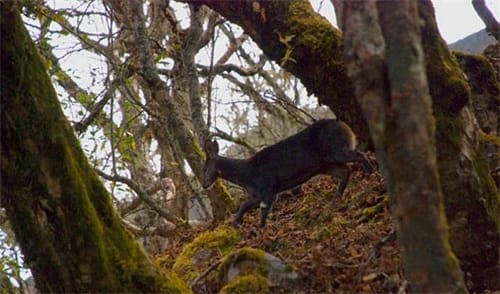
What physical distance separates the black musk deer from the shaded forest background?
0.20 meters

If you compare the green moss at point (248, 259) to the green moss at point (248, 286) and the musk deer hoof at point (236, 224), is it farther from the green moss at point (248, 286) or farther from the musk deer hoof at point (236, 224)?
the musk deer hoof at point (236, 224)

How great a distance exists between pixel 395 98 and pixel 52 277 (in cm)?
A: 216

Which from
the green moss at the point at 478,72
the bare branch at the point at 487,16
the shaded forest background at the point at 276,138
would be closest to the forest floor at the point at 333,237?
the shaded forest background at the point at 276,138

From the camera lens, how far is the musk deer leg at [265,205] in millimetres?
7864

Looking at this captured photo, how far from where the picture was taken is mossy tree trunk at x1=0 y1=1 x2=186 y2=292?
450 cm

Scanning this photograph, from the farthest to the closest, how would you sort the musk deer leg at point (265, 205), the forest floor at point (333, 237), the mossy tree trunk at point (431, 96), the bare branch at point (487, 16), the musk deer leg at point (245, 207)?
1. the musk deer leg at point (245, 207)
2. the musk deer leg at point (265, 205)
3. the bare branch at point (487, 16)
4. the forest floor at point (333, 237)
5. the mossy tree trunk at point (431, 96)

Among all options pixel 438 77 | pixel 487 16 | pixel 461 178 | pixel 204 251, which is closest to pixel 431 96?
pixel 438 77

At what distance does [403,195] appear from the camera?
354 centimetres

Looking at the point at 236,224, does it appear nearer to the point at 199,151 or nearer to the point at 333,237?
the point at 333,237

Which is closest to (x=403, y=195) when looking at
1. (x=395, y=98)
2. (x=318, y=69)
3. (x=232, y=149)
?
(x=395, y=98)

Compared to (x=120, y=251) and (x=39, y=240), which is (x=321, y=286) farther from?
(x=39, y=240)

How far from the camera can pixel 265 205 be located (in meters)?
7.95

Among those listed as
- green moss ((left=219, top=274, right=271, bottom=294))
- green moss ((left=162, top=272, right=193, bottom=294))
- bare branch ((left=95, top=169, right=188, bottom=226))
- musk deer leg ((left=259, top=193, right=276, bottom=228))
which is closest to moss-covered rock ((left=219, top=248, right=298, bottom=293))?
green moss ((left=219, top=274, right=271, bottom=294))

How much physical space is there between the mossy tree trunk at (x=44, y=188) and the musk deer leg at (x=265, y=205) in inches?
124
